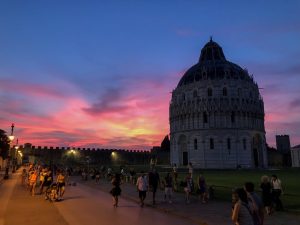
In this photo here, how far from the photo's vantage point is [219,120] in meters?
89.5

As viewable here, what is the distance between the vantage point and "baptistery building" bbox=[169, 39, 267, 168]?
88.9 m

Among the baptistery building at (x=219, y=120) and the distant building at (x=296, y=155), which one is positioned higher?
the baptistery building at (x=219, y=120)

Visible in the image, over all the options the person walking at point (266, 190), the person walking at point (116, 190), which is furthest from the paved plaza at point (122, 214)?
the person walking at point (116, 190)

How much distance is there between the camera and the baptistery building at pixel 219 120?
292 ft

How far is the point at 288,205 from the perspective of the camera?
17.7 metres

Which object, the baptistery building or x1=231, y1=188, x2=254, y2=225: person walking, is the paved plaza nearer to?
x1=231, y1=188, x2=254, y2=225: person walking

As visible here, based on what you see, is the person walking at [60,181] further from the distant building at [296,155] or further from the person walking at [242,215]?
the distant building at [296,155]

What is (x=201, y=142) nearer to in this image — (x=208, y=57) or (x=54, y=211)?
(x=208, y=57)

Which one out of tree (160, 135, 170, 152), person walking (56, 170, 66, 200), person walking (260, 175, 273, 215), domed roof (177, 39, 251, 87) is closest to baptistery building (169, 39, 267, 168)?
domed roof (177, 39, 251, 87)

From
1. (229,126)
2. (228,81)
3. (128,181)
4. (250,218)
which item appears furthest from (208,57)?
(250,218)

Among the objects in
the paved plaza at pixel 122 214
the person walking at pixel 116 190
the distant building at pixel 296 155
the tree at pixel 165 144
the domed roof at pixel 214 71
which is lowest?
the paved plaza at pixel 122 214

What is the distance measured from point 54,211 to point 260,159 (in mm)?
86511

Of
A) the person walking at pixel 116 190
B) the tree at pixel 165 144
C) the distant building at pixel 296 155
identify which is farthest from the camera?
the tree at pixel 165 144

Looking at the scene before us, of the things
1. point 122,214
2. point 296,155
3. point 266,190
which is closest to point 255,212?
point 266,190
